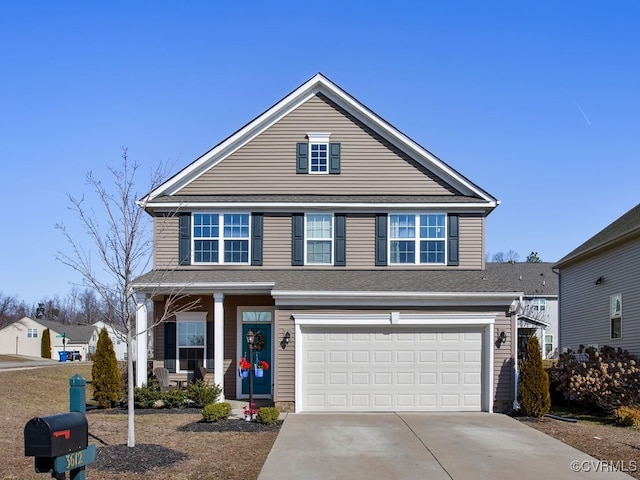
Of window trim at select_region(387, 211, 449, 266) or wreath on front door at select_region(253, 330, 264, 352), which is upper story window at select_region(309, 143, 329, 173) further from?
wreath on front door at select_region(253, 330, 264, 352)

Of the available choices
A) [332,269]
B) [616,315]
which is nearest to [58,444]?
[332,269]

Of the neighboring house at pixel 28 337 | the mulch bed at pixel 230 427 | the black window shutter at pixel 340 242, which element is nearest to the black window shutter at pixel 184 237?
the black window shutter at pixel 340 242

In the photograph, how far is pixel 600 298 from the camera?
22266 mm

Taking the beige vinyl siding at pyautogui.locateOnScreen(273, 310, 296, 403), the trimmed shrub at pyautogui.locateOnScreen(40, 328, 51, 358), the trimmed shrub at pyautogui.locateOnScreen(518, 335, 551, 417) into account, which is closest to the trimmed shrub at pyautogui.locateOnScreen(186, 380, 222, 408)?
the beige vinyl siding at pyautogui.locateOnScreen(273, 310, 296, 403)

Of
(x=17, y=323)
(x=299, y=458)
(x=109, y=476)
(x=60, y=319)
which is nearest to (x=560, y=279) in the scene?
(x=299, y=458)

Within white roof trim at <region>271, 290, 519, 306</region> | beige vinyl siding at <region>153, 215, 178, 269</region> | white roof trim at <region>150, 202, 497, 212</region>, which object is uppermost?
white roof trim at <region>150, 202, 497, 212</region>

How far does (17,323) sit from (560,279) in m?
57.9

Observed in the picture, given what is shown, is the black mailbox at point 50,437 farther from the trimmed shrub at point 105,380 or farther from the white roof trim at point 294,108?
the white roof trim at point 294,108

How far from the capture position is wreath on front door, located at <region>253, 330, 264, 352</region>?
57.6 feet

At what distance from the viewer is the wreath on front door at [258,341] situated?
1756cm

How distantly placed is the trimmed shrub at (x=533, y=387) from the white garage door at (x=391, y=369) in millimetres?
1134

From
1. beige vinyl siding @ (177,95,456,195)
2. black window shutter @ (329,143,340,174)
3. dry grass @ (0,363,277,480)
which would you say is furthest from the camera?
black window shutter @ (329,143,340,174)

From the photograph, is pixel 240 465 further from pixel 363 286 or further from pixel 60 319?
pixel 60 319
